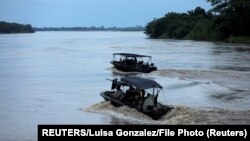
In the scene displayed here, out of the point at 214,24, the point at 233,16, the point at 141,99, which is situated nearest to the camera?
the point at 141,99

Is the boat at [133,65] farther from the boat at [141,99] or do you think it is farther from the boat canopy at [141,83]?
the boat canopy at [141,83]

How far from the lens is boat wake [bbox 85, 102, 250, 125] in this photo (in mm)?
19969

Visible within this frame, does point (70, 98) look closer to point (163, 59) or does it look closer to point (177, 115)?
point (177, 115)

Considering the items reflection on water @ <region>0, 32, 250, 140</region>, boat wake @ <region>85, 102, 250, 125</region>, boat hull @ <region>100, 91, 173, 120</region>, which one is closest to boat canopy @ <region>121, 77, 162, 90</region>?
boat hull @ <region>100, 91, 173, 120</region>

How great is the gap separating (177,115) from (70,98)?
873 cm

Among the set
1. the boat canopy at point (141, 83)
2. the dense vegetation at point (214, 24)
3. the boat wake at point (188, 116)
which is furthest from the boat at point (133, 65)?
the dense vegetation at point (214, 24)

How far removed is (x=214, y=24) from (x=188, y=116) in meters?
77.1

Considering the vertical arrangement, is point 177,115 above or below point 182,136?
below

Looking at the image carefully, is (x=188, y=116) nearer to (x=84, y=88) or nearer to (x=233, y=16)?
(x=84, y=88)

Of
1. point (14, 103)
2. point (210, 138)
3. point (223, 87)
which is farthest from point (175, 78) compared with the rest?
point (210, 138)

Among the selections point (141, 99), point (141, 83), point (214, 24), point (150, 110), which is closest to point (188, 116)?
point (150, 110)

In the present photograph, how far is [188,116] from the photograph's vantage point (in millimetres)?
20703

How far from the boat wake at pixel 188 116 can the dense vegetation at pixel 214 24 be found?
65.3 m

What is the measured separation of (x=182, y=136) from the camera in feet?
38.1
